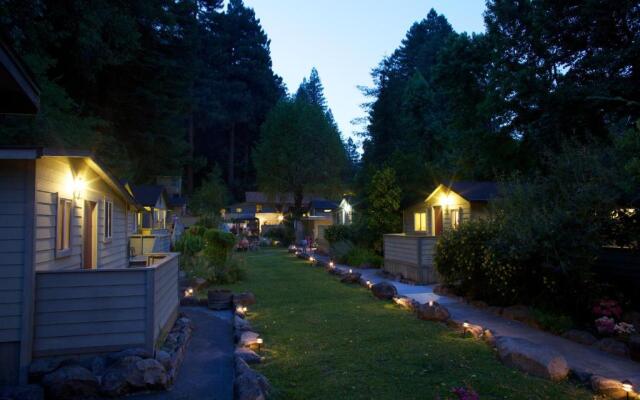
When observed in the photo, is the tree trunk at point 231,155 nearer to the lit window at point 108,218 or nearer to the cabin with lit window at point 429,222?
the cabin with lit window at point 429,222

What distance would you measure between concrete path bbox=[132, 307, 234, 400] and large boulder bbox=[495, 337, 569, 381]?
3.64 meters

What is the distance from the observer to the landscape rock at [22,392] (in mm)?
5230

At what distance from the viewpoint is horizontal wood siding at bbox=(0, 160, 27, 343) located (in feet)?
19.6

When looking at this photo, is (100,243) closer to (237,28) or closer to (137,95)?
(137,95)

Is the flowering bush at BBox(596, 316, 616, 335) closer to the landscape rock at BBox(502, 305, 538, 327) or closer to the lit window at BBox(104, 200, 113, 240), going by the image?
the landscape rock at BBox(502, 305, 538, 327)

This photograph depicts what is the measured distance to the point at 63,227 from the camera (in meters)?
7.69

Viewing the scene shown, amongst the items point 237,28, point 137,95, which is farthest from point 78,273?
point 237,28

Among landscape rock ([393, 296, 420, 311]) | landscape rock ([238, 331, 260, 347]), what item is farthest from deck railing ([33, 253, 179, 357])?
landscape rock ([393, 296, 420, 311])

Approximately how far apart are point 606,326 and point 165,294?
6915 millimetres

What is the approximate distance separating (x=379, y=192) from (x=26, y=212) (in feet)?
58.3

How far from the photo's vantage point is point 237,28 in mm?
66750

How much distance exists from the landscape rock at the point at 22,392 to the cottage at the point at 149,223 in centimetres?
1070

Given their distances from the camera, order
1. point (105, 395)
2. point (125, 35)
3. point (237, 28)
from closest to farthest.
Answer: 1. point (105, 395)
2. point (125, 35)
3. point (237, 28)

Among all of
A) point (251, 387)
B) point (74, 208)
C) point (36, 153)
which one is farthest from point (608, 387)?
point (74, 208)
